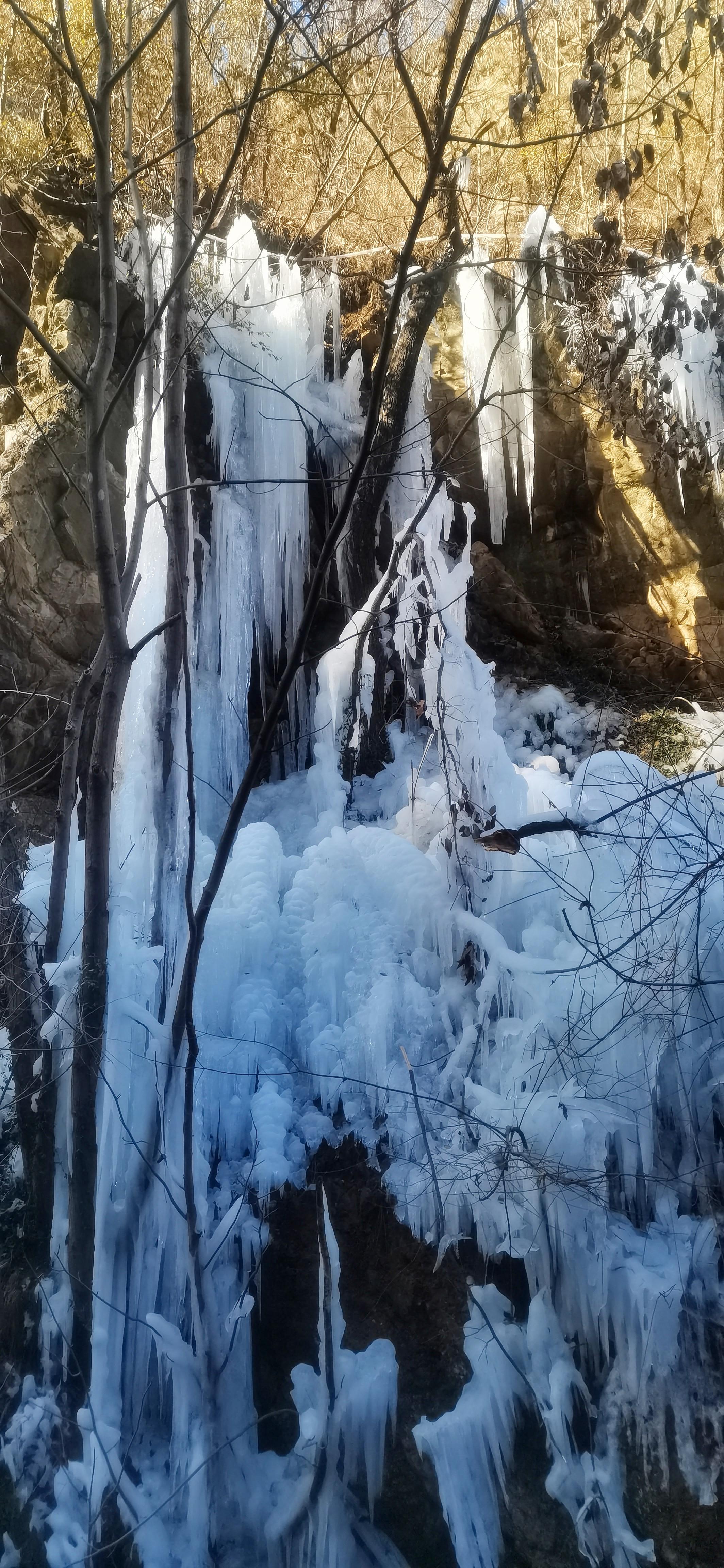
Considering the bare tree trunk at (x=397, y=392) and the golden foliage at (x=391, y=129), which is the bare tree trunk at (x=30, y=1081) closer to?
the bare tree trunk at (x=397, y=392)

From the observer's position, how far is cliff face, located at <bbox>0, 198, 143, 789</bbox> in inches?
257

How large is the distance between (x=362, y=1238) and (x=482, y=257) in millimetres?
7280

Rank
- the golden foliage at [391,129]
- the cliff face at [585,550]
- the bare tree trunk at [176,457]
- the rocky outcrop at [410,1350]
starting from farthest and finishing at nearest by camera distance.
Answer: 1. the cliff face at [585,550]
2. the golden foliage at [391,129]
3. the rocky outcrop at [410,1350]
4. the bare tree trunk at [176,457]

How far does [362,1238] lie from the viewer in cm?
468

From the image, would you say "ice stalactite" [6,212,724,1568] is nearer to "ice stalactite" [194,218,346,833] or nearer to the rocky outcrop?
the rocky outcrop

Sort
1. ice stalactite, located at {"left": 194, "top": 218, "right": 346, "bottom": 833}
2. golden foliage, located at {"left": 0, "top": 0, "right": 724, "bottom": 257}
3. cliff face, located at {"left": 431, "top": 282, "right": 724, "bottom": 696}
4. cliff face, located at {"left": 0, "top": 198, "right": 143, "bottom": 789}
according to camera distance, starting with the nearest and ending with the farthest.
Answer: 1. ice stalactite, located at {"left": 194, "top": 218, "right": 346, "bottom": 833}
2. cliff face, located at {"left": 0, "top": 198, "right": 143, "bottom": 789}
3. golden foliage, located at {"left": 0, "top": 0, "right": 724, "bottom": 257}
4. cliff face, located at {"left": 431, "top": 282, "right": 724, "bottom": 696}

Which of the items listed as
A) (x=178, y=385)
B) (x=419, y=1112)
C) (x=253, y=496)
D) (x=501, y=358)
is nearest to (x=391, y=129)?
(x=501, y=358)

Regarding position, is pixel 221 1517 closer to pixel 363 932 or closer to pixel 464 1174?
pixel 464 1174

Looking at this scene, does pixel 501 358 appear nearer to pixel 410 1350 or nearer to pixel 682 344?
pixel 682 344

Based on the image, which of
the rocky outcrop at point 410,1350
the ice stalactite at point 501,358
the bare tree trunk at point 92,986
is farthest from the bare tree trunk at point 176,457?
the ice stalactite at point 501,358

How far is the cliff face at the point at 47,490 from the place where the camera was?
6535 mm

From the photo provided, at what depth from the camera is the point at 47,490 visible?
21.7ft

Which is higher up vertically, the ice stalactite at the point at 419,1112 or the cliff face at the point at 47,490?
the cliff face at the point at 47,490

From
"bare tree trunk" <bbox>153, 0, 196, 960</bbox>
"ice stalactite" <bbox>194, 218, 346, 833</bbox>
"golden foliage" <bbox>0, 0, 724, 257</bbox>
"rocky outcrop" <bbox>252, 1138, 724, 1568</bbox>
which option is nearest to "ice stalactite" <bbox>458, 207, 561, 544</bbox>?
"golden foliage" <bbox>0, 0, 724, 257</bbox>
